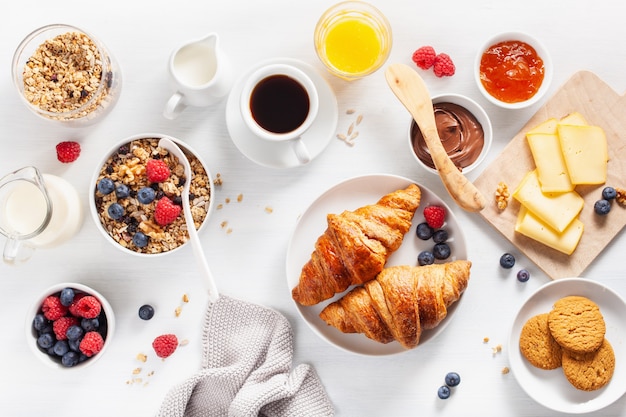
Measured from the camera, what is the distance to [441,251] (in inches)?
74.9

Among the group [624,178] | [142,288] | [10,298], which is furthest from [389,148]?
[10,298]

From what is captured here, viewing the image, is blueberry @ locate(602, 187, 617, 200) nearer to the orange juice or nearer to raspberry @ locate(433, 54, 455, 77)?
raspberry @ locate(433, 54, 455, 77)

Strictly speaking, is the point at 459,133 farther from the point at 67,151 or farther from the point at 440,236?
the point at 67,151

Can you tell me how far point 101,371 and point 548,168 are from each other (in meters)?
1.62

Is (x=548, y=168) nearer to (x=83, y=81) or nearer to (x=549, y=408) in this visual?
(x=549, y=408)

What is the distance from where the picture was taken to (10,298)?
79.8 inches

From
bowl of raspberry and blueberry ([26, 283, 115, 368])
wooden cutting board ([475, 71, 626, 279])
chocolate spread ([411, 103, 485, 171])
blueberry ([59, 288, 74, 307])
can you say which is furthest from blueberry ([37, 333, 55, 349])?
wooden cutting board ([475, 71, 626, 279])

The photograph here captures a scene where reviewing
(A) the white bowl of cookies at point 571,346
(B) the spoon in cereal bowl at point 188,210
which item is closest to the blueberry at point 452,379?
(A) the white bowl of cookies at point 571,346

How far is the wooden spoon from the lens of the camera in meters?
1.79

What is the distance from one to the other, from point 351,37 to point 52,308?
4.17 feet

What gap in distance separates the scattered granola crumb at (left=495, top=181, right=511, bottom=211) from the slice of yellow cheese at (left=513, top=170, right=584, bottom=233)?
26 mm

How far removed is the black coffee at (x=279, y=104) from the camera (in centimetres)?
185

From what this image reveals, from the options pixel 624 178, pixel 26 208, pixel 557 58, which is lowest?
pixel 26 208

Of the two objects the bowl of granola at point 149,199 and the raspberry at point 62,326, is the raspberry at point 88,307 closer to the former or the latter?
the raspberry at point 62,326
